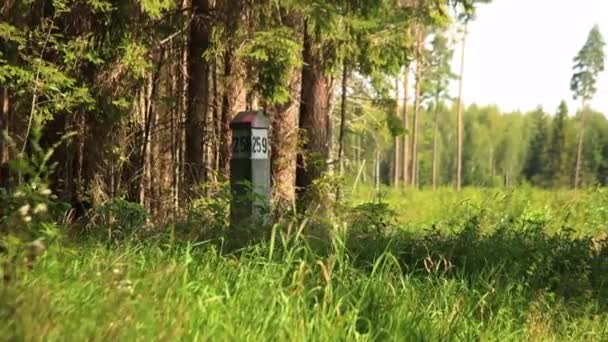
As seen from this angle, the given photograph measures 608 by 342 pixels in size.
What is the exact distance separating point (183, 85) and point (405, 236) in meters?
5.61

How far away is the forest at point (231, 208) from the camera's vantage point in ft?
12.3

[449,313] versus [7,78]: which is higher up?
[7,78]

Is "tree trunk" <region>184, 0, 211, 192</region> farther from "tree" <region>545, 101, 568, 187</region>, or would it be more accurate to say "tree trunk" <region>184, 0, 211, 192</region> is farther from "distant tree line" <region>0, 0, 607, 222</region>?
"tree" <region>545, 101, 568, 187</region>

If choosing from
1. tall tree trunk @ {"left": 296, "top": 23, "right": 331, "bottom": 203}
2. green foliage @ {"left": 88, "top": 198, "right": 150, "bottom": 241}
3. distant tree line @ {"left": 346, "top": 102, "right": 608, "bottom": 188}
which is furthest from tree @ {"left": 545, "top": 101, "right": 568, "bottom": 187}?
green foliage @ {"left": 88, "top": 198, "right": 150, "bottom": 241}

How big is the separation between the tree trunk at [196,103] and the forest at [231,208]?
4 centimetres

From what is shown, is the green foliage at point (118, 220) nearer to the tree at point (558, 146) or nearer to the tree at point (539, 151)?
the tree at point (558, 146)

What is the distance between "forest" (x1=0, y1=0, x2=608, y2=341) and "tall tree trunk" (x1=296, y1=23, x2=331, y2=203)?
0.04 meters

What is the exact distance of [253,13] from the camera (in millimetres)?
9938

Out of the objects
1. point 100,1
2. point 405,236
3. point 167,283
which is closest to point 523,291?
point 405,236

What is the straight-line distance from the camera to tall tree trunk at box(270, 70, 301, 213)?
11820 mm

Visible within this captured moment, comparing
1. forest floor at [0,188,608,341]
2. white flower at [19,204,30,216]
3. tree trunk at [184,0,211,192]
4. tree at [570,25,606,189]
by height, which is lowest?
forest floor at [0,188,608,341]

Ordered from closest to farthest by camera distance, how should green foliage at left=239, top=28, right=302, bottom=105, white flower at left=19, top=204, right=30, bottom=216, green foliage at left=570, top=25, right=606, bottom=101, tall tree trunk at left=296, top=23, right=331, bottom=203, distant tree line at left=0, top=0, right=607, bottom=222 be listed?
white flower at left=19, top=204, right=30, bottom=216, distant tree line at left=0, top=0, right=607, bottom=222, green foliage at left=239, top=28, right=302, bottom=105, tall tree trunk at left=296, top=23, right=331, bottom=203, green foliage at left=570, top=25, right=606, bottom=101

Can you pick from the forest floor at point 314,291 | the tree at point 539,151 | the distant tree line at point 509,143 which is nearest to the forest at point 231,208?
the forest floor at point 314,291

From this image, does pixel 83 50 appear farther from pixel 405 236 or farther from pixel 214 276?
pixel 214 276
